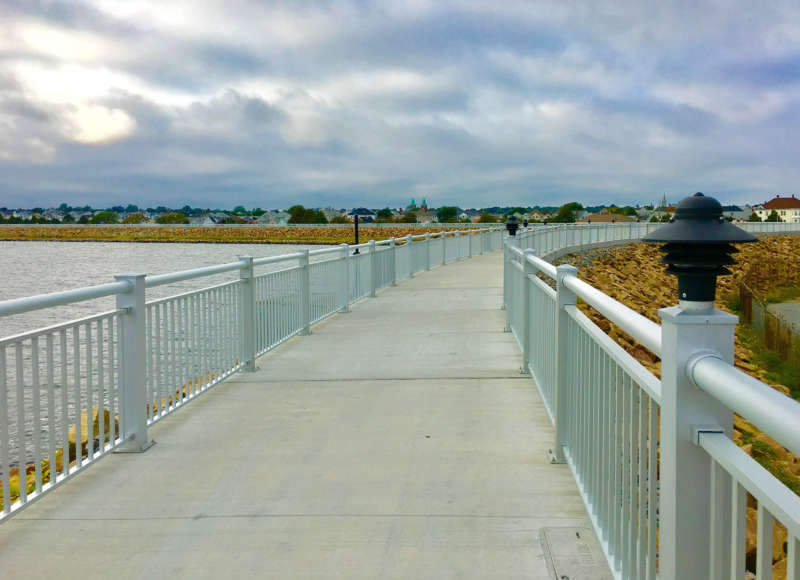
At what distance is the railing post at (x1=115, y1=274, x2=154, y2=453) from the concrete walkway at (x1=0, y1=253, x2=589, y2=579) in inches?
7.9

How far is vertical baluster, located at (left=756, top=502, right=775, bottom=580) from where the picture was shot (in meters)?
1.77

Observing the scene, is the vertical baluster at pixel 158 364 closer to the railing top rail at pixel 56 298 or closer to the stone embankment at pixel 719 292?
the railing top rail at pixel 56 298

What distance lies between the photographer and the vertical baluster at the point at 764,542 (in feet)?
5.82

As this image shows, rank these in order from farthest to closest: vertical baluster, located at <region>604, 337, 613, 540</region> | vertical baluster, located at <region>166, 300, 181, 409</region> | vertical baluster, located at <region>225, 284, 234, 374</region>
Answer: vertical baluster, located at <region>225, 284, 234, 374</region>, vertical baluster, located at <region>166, 300, 181, 409</region>, vertical baluster, located at <region>604, 337, 613, 540</region>

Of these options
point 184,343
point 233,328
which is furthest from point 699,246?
point 233,328

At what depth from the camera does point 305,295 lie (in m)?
11.6

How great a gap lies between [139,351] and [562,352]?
10.3 ft

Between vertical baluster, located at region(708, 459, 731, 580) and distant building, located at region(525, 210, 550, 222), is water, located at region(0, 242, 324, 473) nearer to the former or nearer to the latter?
vertical baluster, located at region(708, 459, 731, 580)

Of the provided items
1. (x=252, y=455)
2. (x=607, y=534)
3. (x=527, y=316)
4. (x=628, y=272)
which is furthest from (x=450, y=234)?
(x=607, y=534)

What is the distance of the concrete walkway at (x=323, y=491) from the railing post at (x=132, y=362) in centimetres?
20

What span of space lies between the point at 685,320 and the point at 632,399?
1013 millimetres

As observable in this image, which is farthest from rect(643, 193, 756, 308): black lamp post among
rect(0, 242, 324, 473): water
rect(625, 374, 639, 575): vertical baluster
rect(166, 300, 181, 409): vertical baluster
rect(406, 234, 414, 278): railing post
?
rect(406, 234, 414, 278): railing post

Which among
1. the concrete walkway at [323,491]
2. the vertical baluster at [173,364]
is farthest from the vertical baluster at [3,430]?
the vertical baluster at [173,364]

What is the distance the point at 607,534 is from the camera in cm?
366
